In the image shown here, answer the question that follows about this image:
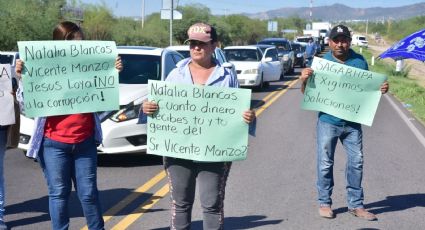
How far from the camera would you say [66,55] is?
4590mm

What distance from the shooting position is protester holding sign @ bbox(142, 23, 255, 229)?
408 cm

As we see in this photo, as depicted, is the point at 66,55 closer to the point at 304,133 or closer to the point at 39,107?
the point at 39,107

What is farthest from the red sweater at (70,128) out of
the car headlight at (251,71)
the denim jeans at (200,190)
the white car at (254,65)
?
the car headlight at (251,71)

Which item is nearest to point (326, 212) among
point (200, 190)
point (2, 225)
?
point (200, 190)

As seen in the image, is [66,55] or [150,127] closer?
[150,127]

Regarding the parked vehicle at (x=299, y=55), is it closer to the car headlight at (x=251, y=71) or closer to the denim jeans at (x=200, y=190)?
the car headlight at (x=251, y=71)

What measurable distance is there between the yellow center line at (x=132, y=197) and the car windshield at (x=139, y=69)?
1667 millimetres

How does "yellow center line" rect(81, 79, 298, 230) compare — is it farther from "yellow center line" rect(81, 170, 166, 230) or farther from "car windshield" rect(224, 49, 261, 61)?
"car windshield" rect(224, 49, 261, 61)

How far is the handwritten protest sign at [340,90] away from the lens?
5.84 metres

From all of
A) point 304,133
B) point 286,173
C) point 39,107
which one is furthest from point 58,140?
point 304,133

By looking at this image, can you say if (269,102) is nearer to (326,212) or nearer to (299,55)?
(326,212)

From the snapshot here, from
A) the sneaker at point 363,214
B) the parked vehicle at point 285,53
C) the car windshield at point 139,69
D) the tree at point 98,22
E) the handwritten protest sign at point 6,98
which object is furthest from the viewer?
the tree at point 98,22

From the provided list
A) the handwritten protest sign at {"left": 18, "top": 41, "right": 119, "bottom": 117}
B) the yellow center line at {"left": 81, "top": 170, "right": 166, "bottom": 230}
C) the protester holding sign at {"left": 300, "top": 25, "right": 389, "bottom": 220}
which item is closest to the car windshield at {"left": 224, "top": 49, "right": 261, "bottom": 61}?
the yellow center line at {"left": 81, "top": 170, "right": 166, "bottom": 230}

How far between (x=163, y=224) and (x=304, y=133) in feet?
21.5
